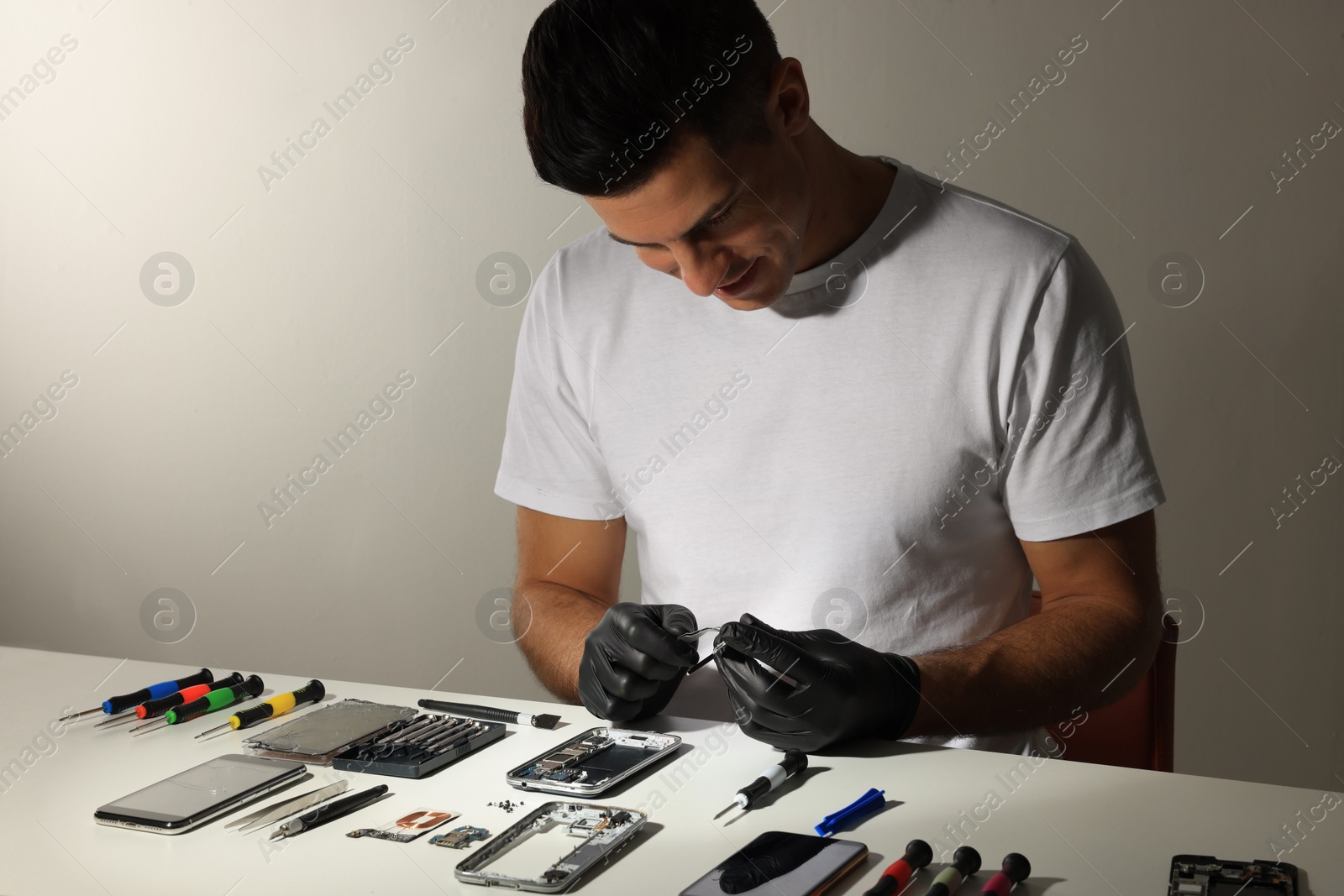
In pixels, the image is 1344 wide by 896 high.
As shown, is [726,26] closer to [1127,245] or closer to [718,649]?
[718,649]

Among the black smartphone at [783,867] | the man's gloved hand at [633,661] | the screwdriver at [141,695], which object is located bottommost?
the black smartphone at [783,867]

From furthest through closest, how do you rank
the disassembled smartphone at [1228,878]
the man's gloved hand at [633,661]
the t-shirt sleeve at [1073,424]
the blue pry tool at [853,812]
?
the t-shirt sleeve at [1073,424] < the man's gloved hand at [633,661] < the blue pry tool at [853,812] < the disassembled smartphone at [1228,878]

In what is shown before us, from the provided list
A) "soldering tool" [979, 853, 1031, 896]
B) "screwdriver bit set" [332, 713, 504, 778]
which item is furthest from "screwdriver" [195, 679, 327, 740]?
"soldering tool" [979, 853, 1031, 896]

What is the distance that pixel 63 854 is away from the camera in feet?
3.05

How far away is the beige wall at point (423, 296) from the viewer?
7.71 ft

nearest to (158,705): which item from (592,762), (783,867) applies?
(592,762)

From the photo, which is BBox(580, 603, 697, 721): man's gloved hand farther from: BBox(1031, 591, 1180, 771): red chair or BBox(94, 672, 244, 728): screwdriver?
BBox(1031, 591, 1180, 771): red chair

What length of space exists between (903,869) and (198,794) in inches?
24.0

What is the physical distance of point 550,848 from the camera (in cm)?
91

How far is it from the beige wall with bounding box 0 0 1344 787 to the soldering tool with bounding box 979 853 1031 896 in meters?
1.80

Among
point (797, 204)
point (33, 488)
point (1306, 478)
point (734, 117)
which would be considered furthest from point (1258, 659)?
point (33, 488)

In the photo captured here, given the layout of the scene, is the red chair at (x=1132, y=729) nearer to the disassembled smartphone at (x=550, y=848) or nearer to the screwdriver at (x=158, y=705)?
the disassembled smartphone at (x=550, y=848)

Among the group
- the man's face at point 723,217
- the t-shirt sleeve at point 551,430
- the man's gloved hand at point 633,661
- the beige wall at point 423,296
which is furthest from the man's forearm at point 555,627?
the beige wall at point 423,296

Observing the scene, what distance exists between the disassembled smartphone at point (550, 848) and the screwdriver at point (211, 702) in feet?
1.65
